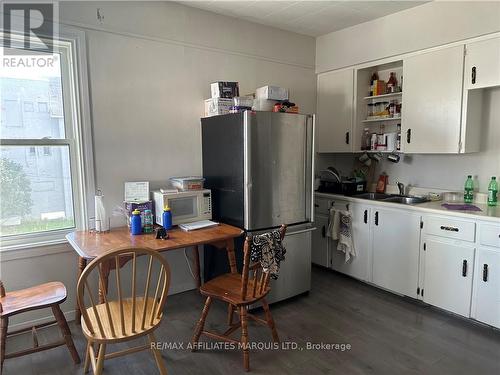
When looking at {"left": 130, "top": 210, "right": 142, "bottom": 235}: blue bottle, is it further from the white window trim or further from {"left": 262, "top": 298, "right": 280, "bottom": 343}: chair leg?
{"left": 262, "top": 298, "right": 280, "bottom": 343}: chair leg

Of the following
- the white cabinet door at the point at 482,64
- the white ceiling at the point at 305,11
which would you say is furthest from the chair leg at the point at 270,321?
the white ceiling at the point at 305,11

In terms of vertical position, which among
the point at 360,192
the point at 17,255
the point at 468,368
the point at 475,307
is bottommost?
the point at 468,368

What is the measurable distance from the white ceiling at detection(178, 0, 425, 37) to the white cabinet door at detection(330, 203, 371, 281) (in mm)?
1845

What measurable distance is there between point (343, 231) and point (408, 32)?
198cm

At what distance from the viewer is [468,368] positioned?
83.1 inches

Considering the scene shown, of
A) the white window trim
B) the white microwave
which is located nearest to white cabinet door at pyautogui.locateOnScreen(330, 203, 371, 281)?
the white microwave

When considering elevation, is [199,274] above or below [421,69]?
below

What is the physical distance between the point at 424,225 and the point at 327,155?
1651 mm

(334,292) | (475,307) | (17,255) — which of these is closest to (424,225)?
(475,307)

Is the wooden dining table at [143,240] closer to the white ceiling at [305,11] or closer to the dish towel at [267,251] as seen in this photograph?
the dish towel at [267,251]

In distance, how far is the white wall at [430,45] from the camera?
2.75 meters

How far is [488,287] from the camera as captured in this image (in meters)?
2.49

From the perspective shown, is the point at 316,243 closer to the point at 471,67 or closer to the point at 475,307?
the point at 475,307

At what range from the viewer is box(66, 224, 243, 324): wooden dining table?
2172mm
